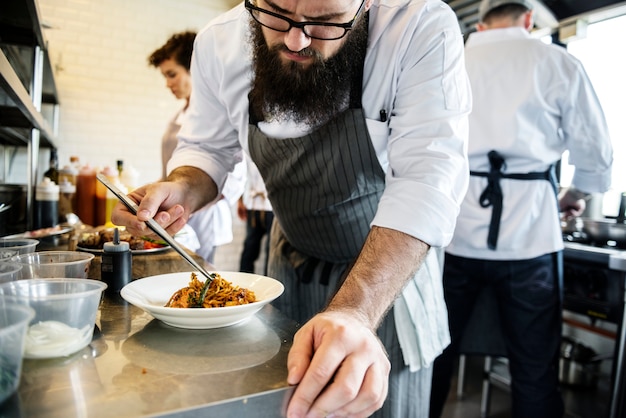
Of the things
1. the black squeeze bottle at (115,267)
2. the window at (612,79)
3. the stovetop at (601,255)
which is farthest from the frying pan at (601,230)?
the black squeeze bottle at (115,267)

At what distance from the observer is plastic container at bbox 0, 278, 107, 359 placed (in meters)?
0.58

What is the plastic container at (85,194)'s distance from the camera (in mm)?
2500

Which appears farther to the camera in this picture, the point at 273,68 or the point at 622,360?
the point at 622,360

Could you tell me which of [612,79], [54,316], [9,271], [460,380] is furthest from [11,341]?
[612,79]

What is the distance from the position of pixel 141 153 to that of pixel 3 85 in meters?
3.58

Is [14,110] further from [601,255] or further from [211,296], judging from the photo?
[601,255]

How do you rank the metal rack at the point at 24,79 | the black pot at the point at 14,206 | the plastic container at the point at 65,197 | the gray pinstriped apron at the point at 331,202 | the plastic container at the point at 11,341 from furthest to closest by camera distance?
the plastic container at the point at 65,197
the black pot at the point at 14,206
the metal rack at the point at 24,79
the gray pinstriped apron at the point at 331,202
the plastic container at the point at 11,341

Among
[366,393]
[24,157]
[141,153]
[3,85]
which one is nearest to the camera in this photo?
[366,393]

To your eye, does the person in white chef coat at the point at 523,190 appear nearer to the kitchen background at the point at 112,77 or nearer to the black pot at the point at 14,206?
the black pot at the point at 14,206

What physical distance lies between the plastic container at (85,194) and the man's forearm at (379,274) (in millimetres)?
2097

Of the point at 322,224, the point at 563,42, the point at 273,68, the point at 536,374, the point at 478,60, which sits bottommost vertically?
the point at 536,374

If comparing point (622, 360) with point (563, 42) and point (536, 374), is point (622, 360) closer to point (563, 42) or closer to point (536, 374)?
point (536, 374)

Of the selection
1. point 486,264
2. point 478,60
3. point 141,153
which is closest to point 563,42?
point 478,60

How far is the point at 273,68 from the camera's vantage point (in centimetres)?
119
